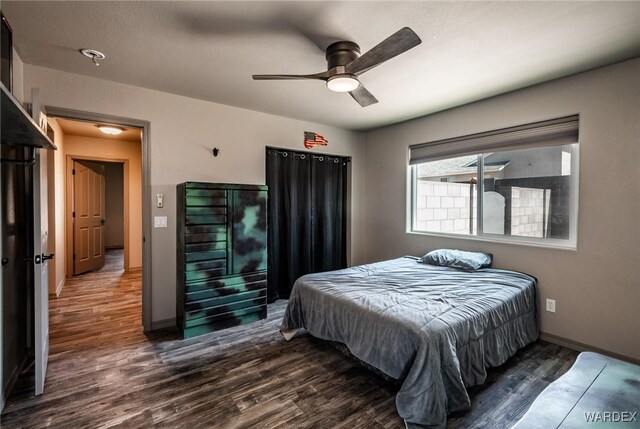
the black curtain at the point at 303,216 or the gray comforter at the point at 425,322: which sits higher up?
the black curtain at the point at 303,216

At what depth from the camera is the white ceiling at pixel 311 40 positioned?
181 centimetres

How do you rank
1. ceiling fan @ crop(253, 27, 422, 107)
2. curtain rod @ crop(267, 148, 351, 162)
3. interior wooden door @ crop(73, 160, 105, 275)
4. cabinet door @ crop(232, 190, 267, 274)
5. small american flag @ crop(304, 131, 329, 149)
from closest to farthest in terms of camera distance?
ceiling fan @ crop(253, 27, 422, 107)
cabinet door @ crop(232, 190, 267, 274)
curtain rod @ crop(267, 148, 351, 162)
small american flag @ crop(304, 131, 329, 149)
interior wooden door @ crop(73, 160, 105, 275)

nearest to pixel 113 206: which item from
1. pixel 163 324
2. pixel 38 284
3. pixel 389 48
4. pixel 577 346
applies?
pixel 163 324

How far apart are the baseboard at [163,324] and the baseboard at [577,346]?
149 inches

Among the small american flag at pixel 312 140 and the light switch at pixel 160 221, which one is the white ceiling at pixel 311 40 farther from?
the light switch at pixel 160 221

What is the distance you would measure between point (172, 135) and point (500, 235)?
12.5 feet

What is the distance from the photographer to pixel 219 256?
9.93ft

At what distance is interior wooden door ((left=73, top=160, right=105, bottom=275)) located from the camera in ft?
17.3

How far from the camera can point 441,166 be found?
3.95 metres

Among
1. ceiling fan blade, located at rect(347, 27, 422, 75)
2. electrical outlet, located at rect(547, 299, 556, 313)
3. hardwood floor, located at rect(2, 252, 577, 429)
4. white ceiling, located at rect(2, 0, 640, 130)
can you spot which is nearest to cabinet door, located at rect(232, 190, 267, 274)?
hardwood floor, located at rect(2, 252, 577, 429)

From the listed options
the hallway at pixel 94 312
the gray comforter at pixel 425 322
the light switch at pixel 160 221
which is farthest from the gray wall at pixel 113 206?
the gray comforter at pixel 425 322

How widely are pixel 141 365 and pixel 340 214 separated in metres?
3.15

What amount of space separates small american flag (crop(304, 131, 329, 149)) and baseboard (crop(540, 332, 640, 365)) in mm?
3401

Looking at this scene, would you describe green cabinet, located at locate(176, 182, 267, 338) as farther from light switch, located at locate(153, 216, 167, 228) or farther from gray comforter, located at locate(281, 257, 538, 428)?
gray comforter, located at locate(281, 257, 538, 428)
